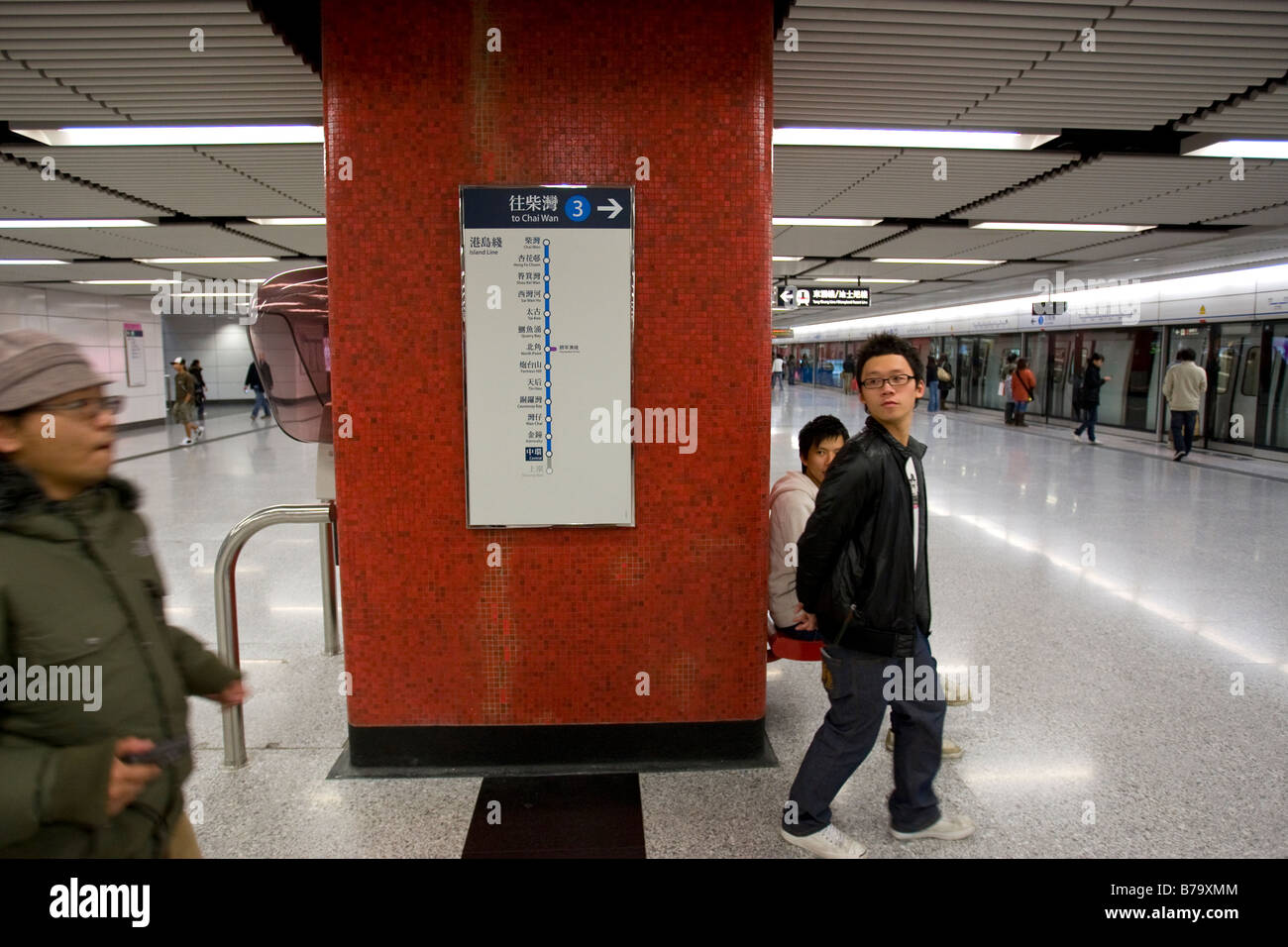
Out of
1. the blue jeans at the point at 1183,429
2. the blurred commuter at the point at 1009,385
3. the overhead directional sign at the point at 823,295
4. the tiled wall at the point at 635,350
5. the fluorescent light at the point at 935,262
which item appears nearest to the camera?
the tiled wall at the point at 635,350

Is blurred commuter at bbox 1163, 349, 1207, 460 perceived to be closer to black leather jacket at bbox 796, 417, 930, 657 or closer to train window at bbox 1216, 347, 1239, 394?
train window at bbox 1216, 347, 1239, 394

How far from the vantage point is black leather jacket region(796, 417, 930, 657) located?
2.45 metres

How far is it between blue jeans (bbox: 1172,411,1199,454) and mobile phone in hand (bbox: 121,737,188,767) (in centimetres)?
1411

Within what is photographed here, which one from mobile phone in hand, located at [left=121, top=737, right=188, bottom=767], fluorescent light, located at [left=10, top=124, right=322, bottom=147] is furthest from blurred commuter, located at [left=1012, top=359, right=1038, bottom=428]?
mobile phone in hand, located at [left=121, top=737, right=188, bottom=767]

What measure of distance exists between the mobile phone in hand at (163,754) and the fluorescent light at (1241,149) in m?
6.41

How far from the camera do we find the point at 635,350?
10.0 feet

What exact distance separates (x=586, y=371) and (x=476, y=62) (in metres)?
1.21

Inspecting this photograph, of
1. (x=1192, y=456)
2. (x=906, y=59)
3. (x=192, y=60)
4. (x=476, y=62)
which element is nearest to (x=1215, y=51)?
(x=906, y=59)

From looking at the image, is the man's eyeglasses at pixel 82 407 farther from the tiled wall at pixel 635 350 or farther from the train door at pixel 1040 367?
the train door at pixel 1040 367

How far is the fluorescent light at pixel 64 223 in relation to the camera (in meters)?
8.09

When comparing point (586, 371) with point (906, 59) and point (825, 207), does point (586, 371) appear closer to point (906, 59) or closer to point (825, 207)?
point (906, 59)

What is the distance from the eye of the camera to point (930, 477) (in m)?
10.8

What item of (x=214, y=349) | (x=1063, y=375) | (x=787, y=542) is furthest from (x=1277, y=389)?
(x=214, y=349)

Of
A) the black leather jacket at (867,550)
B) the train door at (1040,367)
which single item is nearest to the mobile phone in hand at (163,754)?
the black leather jacket at (867,550)
